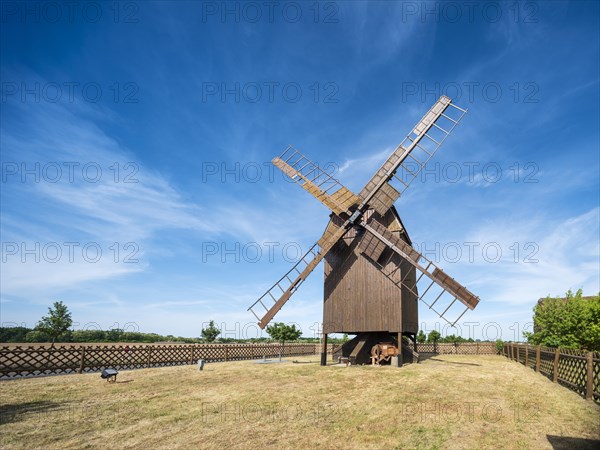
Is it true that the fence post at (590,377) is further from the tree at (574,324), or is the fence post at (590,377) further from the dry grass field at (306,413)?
the tree at (574,324)

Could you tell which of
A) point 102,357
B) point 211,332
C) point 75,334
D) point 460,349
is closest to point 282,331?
point 211,332

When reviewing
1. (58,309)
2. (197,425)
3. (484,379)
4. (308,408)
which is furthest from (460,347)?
(58,309)

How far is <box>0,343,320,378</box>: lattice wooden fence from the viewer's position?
1755 centimetres

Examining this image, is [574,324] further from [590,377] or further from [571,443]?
[571,443]

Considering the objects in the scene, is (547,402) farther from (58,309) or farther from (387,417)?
(58,309)

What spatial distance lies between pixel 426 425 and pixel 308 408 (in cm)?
344

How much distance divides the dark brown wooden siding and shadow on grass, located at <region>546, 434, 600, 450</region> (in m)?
11.5

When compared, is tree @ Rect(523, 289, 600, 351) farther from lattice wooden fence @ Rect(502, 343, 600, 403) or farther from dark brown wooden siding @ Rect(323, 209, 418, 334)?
dark brown wooden siding @ Rect(323, 209, 418, 334)

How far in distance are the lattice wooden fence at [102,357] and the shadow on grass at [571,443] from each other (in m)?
20.6

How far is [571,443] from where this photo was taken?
7250 mm

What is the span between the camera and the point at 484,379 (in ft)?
47.3

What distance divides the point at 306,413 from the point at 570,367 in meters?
10.4

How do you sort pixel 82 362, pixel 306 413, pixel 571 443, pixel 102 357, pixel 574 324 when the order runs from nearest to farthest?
1. pixel 571 443
2. pixel 306 413
3. pixel 82 362
4. pixel 102 357
5. pixel 574 324

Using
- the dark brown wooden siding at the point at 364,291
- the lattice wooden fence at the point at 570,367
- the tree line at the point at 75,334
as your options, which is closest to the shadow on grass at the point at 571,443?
the lattice wooden fence at the point at 570,367
